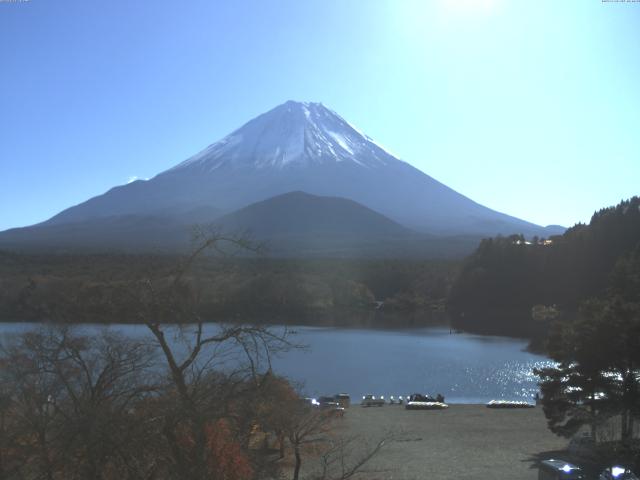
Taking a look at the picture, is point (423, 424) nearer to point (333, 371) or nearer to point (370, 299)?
point (333, 371)

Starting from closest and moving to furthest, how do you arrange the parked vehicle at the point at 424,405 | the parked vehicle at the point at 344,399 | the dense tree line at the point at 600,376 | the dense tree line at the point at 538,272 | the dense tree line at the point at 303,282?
the dense tree line at the point at 600,376, the parked vehicle at the point at 424,405, the parked vehicle at the point at 344,399, the dense tree line at the point at 303,282, the dense tree line at the point at 538,272

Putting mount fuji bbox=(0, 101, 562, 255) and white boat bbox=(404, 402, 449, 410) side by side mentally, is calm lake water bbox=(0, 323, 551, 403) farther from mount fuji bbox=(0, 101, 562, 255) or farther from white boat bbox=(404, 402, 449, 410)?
mount fuji bbox=(0, 101, 562, 255)

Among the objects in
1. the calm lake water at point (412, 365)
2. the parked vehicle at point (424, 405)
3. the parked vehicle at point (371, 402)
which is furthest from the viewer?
the calm lake water at point (412, 365)

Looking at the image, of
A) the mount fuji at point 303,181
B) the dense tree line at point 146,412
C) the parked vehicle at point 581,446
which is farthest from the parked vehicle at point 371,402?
the mount fuji at point 303,181

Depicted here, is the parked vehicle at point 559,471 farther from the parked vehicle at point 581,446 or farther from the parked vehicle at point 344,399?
the parked vehicle at point 344,399

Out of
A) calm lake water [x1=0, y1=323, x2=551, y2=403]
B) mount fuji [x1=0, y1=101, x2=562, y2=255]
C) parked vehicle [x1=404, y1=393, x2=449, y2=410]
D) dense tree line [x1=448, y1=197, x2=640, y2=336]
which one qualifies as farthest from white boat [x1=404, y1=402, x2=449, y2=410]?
mount fuji [x1=0, y1=101, x2=562, y2=255]

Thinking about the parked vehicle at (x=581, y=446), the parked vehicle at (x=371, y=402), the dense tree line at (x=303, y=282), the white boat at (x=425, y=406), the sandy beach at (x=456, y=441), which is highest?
the dense tree line at (x=303, y=282)
